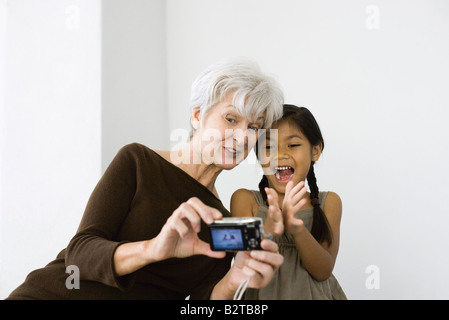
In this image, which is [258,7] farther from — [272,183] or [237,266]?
[237,266]

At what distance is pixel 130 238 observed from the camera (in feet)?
3.74

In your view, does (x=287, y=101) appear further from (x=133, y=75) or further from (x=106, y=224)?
(x=106, y=224)

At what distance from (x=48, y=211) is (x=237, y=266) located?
1216 millimetres

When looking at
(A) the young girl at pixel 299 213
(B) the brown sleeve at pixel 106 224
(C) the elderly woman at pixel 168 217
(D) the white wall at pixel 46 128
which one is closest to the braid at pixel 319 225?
(A) the young girl at pixel 299 213

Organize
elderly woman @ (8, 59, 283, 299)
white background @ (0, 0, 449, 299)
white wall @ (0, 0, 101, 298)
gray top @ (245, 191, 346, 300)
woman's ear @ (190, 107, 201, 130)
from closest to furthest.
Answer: elderly woman @ (8, 59, 283, 299) < gray top @ (245, 191, 346, 300) < woman's ear @ (190, 107, 201, 130) < white background @ (0, 0, 449, 299) < white wall @ (0, 0, 101, 298)

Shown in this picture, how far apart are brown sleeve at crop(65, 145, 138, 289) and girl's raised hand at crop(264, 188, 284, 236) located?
13.0 inches

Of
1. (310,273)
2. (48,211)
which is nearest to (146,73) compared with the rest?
(48,211)

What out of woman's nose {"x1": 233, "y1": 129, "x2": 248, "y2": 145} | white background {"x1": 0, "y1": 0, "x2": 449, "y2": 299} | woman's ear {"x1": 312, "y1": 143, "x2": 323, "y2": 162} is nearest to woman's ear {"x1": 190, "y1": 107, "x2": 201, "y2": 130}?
woman's nose {"x1": 233, "y1": 129, "x2": 248, "y2": 145}

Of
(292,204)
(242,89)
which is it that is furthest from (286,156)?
(292,204)

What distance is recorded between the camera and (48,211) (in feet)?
6.29

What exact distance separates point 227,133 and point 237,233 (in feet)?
1.44

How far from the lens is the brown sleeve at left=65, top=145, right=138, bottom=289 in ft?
3.14

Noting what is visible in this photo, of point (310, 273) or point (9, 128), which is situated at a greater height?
point (9, 128)

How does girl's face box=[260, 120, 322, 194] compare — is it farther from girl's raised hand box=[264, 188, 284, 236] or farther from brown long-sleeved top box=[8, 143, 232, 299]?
girl's raised hand box=[264, 188, 284, 236]
